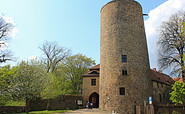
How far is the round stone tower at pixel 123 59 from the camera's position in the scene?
805 inches

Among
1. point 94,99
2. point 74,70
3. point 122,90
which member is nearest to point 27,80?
point 122,90

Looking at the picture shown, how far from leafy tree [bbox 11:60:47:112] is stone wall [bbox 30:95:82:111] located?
18.8 feet

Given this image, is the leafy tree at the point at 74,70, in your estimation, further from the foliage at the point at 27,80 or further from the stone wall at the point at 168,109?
the stone wall at the point at 168,109

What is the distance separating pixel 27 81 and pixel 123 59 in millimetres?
12519

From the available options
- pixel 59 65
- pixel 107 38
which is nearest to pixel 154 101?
pixel 107 38

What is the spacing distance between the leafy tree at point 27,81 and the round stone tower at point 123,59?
344 inches

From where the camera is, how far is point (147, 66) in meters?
23.1

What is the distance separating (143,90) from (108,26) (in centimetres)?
1040

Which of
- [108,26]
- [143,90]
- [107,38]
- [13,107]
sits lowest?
[13,107]

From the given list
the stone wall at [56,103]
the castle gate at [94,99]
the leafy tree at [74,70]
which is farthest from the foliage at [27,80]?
the leafy tree at [74,70]

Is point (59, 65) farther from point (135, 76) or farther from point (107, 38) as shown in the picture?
point (135, 76)

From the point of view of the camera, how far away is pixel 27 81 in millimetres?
17359

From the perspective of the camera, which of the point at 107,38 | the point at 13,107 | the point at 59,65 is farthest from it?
the point at 59,65

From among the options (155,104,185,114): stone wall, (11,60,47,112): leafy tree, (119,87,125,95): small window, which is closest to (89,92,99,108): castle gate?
(119,87,125,95): small window
